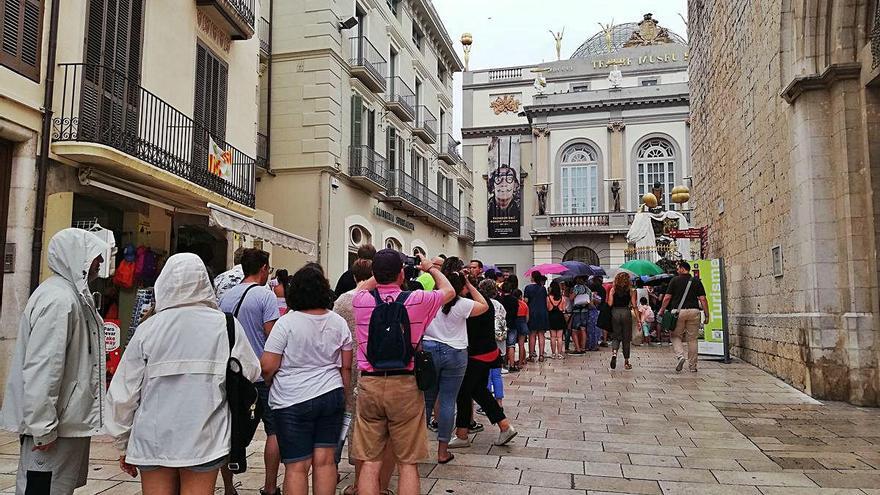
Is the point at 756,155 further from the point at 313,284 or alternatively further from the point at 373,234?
the point at 373,234

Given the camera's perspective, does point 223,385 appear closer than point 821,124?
Yes

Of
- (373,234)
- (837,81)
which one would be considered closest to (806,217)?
(837,81)

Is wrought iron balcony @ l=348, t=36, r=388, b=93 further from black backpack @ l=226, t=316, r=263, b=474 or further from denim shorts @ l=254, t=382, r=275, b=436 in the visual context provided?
black backpack @ l=226, t=316, r=263, b=474

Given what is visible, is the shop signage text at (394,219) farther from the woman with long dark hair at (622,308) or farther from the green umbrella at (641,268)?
the woman with long dark hair at (622,308)

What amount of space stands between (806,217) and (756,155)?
2.87m

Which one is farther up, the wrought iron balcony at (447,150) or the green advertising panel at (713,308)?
the wrought iron balcony at (447,150)

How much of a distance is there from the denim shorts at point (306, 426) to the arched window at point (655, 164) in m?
32.8

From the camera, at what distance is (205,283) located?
3074 millimetres

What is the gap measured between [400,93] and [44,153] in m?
14.7

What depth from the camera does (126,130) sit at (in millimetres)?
9039

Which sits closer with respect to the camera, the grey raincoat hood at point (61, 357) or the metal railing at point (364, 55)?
the grey raincoat hood at point (61, 357)

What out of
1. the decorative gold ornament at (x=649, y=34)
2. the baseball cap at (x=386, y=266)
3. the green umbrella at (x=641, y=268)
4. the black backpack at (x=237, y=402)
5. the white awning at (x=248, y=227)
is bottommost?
the black backpack at (x=237, y=402)

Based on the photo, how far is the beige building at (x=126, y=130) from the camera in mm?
7512

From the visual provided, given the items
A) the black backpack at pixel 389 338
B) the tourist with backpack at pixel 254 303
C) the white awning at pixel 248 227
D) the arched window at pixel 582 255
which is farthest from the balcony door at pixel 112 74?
the arched window at pixel 582 255
